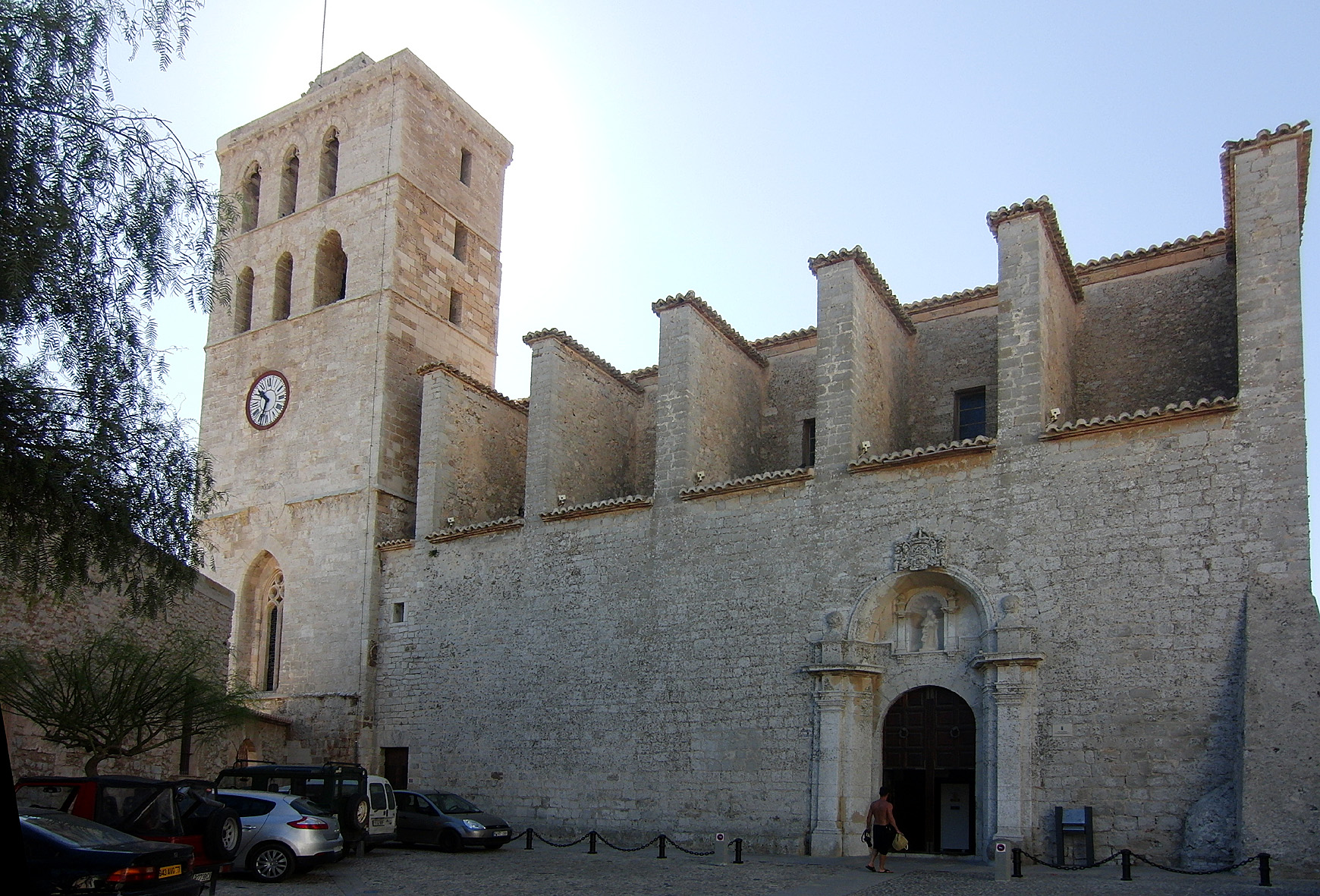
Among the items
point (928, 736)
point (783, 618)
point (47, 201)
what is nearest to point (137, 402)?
point (47, 201)

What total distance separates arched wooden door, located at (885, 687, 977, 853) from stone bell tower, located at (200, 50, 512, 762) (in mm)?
9575

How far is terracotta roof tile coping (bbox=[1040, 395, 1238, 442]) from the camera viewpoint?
540 inches

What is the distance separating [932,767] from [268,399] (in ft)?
50.4

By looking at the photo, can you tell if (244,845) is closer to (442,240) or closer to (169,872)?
(169,872)

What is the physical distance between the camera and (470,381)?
22.0 meters

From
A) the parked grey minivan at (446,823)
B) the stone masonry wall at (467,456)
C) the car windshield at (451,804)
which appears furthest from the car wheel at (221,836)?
the stone masonry wall at (467,456)

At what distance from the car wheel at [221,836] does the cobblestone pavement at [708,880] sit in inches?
42.6

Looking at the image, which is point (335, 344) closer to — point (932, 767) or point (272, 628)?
point (272, 628)

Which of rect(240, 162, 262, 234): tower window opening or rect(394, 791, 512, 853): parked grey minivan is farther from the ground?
rect(240, 162, 262, 234): tower window opening

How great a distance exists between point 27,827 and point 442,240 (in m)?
18.3

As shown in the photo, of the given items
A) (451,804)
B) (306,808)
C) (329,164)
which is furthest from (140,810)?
(329,164)

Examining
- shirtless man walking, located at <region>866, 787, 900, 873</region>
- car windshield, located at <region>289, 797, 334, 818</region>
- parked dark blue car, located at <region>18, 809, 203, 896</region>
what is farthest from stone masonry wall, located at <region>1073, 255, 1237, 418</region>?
parked dark blue car, located at <region>18, 809, 203, 896</region>

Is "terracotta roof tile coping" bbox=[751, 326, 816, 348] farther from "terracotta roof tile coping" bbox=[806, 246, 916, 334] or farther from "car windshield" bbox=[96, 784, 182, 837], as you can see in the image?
"car windshield" bbox=[96, 784, 182, 837]

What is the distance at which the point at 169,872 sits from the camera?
8211mm
